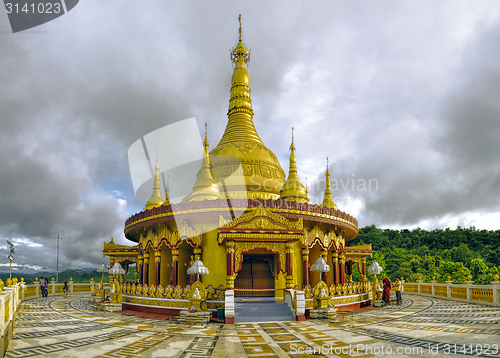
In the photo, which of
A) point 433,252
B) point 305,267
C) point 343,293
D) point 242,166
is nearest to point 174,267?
point 305,267

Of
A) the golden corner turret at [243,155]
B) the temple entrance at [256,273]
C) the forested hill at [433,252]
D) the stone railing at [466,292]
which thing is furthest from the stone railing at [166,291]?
the forested hill at [433,252]

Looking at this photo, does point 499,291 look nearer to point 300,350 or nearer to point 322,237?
point 322,237

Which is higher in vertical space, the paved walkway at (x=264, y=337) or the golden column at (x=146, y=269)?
the golden column at (x=146, y=269)

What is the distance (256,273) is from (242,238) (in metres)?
4.70

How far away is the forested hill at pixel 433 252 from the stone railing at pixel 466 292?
49.5ft

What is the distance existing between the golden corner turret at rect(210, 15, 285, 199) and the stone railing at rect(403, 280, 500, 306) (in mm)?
14873

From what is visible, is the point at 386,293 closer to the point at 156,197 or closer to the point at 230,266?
the point at 230,266

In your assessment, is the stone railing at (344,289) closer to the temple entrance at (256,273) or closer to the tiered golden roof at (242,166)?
the temple entrance at (256,273)

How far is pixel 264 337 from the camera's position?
12156 mm

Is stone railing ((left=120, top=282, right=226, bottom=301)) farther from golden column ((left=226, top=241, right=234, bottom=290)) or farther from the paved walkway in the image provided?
the paved walkway

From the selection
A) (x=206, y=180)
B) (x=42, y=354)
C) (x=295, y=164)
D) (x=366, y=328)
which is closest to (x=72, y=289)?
(x=206, y=180)

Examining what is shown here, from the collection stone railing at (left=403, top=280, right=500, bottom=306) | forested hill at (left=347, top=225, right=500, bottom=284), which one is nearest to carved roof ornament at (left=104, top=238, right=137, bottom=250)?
stone railing at (left=403, top=280, right=500, bottom=306)

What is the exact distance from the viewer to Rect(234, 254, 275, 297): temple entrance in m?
20.7

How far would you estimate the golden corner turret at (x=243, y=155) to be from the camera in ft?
85.4
